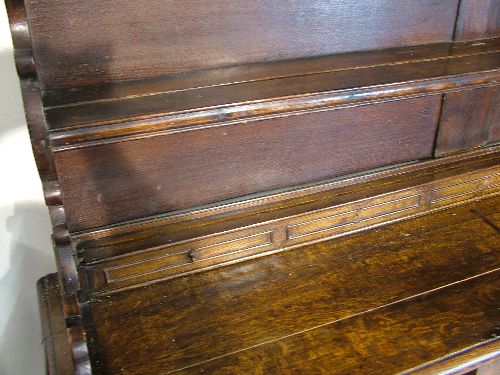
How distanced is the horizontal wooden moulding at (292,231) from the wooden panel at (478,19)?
1.03ft

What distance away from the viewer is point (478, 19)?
3.89 feet

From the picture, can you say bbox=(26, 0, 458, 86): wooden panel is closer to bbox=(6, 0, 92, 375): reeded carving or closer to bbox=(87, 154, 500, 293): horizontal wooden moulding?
bbox=(6, 0, 92, 375): reeded carving

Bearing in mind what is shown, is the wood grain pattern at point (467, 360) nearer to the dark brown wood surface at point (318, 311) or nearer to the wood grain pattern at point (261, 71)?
the dark brown wood surface at point (318, 311)

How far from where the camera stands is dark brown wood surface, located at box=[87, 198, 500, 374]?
891 millimetres

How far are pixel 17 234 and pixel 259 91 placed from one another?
70cm

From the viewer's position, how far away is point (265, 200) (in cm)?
108

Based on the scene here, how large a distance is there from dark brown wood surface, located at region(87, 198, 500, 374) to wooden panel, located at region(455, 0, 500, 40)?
464 mm

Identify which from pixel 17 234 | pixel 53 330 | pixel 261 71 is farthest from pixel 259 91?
pixel 17 234

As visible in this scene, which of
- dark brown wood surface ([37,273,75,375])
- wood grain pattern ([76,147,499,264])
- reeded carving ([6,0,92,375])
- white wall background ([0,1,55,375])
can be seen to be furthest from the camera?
white wall background ([0,1,55,375])

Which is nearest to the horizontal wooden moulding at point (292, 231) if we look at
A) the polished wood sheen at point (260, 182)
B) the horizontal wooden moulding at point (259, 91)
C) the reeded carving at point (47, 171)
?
the polished wood sheen at point (260, 182)

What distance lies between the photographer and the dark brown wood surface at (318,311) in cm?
89

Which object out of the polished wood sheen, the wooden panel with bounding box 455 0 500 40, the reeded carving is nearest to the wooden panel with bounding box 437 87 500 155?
the polished wood sheen

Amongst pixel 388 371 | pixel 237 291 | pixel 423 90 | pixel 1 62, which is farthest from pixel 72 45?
pixel 388 371

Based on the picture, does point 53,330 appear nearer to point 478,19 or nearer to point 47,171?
point 47,171
